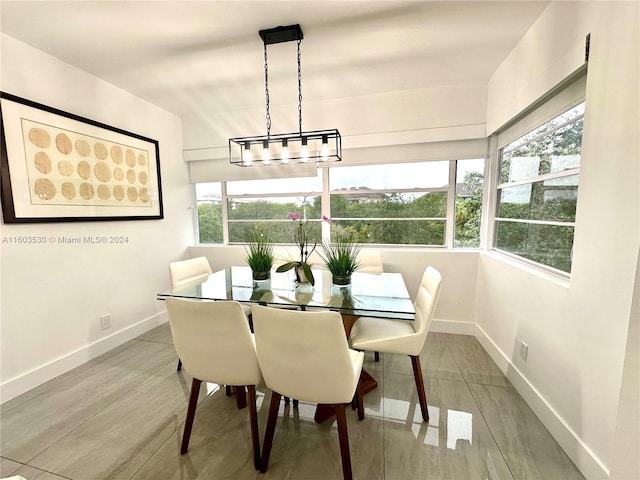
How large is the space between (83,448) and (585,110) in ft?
11.0

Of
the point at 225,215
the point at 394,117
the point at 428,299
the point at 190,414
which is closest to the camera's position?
the point at 190,414

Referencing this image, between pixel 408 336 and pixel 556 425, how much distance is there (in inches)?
36.6

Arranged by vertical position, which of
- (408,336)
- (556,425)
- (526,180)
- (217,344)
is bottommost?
(556,425)

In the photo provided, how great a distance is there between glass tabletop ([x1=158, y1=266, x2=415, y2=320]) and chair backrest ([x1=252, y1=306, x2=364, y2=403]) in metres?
0.42

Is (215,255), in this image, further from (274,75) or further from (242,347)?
(242,347)

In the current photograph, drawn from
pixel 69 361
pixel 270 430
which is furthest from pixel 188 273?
pixel 270 430

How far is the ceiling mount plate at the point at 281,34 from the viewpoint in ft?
6.21

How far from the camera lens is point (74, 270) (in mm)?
2434

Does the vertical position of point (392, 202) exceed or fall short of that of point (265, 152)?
it falls short

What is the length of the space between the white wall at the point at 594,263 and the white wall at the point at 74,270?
3.60 meters

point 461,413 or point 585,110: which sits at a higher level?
point 585,110

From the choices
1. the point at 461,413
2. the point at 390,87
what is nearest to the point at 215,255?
the point at 390,87

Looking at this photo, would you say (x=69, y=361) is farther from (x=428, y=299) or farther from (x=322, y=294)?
(x=428, y=299)

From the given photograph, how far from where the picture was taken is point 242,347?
1402mm
